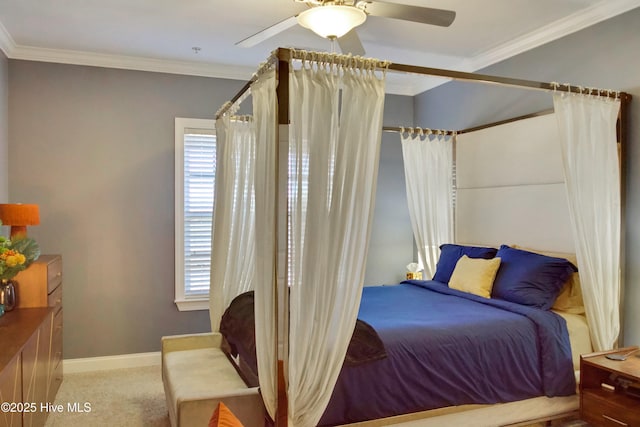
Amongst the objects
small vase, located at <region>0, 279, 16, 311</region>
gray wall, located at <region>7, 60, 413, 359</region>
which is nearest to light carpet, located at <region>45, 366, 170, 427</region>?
gray wall, located at <region>7, 60, 413, 359</region>

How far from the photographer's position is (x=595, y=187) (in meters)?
3.10

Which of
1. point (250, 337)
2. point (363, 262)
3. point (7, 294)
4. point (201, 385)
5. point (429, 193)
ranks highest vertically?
point (429, 193)

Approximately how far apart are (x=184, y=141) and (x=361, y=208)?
266cm

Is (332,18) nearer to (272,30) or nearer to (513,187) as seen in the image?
(272,30)

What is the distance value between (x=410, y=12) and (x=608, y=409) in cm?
250

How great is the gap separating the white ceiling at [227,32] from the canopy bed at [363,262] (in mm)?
623

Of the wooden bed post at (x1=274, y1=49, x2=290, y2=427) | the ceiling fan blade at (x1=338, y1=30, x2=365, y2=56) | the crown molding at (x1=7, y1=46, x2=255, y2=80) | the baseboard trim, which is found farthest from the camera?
the baseboard trim

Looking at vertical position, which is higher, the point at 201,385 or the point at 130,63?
the point at 130,63

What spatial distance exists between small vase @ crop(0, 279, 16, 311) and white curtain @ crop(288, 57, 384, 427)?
198 centimetres

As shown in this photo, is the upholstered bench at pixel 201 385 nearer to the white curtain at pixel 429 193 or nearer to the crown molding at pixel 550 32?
the white curtain at pixel 429 193

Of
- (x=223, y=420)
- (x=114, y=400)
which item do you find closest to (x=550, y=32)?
(x=223, y=420)

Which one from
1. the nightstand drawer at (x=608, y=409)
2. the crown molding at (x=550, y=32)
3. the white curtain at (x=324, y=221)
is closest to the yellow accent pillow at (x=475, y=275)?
the nightstand drawer at (x=608, y=409)

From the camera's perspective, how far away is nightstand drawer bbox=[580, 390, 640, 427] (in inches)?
104

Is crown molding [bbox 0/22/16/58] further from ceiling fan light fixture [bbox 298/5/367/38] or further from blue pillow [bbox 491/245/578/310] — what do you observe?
blue pillow [bbox 491/245/578/310]
